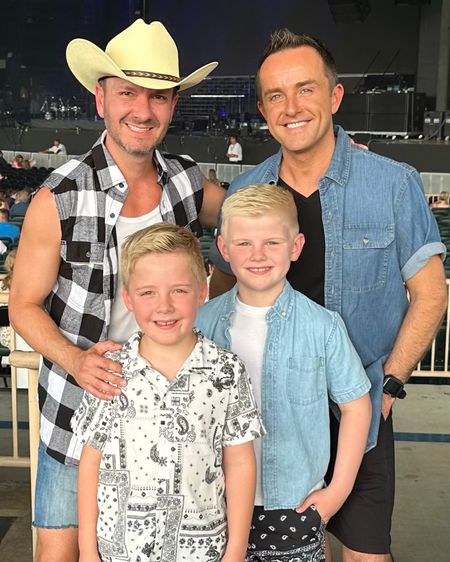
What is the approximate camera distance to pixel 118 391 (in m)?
1.72

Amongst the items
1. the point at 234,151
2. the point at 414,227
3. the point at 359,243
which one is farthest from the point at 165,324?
the point at 234,151

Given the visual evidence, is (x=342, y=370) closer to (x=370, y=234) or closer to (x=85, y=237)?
(x=370, y=234)

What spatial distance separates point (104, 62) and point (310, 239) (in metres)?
0.70

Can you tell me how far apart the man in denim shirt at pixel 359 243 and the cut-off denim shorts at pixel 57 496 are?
27.3 inches

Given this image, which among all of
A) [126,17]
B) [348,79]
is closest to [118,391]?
[348,79]

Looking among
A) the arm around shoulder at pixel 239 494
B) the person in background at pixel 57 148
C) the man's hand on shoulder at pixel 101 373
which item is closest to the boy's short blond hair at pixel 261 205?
the man's hand on shoulder at pixel 101 373

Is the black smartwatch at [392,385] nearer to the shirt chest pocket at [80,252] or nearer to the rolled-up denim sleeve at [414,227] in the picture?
the rolled-up denim sleeve at [414,227]

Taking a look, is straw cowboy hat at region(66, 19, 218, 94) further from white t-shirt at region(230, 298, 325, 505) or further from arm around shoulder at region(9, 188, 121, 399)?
white t-shirt at region(230, 298, 325, 505)

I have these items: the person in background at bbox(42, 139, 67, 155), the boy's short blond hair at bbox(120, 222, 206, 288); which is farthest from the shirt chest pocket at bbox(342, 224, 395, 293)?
the person in background at bbox(42, 139, 67, 155)

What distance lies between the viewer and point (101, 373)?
5.69 ft

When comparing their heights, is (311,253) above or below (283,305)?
above

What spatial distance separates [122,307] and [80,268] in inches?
5.9

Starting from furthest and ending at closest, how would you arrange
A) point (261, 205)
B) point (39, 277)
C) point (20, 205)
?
1. point (20, 205)
2. point (39, 277)
3. point (261, 205)

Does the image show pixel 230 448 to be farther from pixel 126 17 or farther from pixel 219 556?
pixel 126 17
